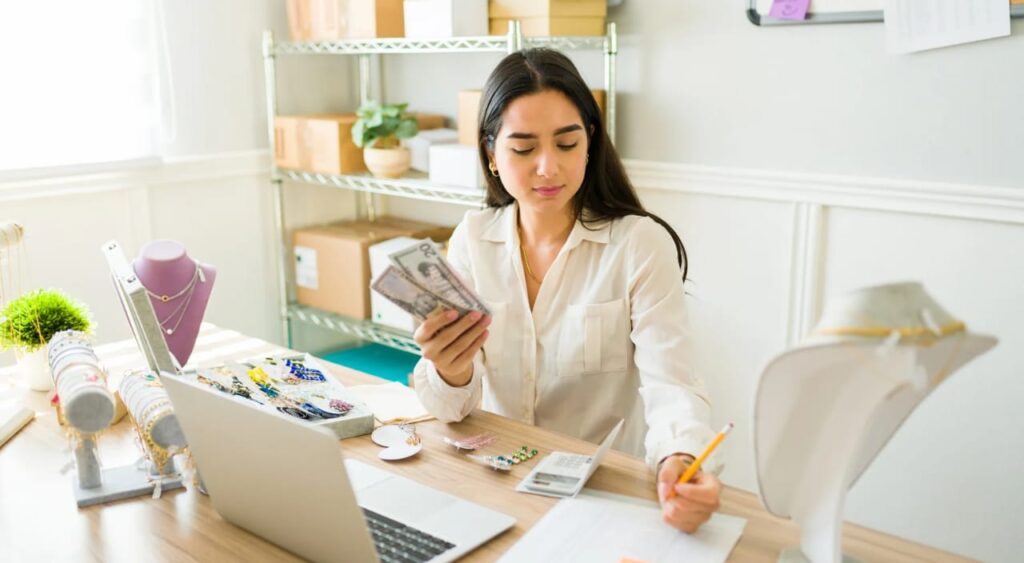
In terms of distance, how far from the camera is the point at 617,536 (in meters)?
1.08

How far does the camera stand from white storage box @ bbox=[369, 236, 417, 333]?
2.98 meters

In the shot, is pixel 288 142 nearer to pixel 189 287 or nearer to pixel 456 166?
pixel 456 166

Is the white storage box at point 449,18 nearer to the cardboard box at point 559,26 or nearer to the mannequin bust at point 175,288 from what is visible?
the cardboard box at point 559,26

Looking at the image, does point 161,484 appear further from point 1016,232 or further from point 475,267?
point 1016,232

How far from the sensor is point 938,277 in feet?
7.22

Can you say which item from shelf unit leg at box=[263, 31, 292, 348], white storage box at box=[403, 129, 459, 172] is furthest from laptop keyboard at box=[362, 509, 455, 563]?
shelf unit leg at box=[263, 31, 292, 348]

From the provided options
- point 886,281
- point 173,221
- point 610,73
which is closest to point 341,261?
point 173,221

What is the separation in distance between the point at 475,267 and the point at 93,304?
1.73 metres

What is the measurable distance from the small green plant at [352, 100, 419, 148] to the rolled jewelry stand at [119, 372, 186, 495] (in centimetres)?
169

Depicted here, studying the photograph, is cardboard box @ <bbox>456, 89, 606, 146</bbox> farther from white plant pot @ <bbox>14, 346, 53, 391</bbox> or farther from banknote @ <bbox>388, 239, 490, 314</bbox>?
banknote @ <bbox>388, 239, 490, 314</bbox>

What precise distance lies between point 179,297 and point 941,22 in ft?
5.85

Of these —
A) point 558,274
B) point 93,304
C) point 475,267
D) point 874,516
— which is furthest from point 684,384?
point 93,304

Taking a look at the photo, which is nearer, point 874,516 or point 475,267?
point 475,267

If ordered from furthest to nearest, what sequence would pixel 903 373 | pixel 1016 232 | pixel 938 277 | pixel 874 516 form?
pixel 874 516
pixel 938 277
pixel 1016 232
pixel 903 373
